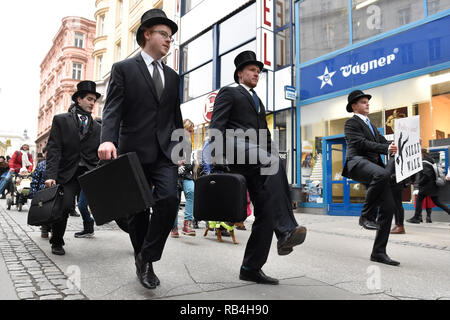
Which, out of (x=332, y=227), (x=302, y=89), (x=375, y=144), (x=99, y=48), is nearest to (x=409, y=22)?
(x=302, y=89)

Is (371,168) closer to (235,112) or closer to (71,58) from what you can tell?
(235,112)

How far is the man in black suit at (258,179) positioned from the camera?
2932 mm

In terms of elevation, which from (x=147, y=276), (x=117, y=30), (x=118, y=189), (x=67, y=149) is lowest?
(x=147, y=276)

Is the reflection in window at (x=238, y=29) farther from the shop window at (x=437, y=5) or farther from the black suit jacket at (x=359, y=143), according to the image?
the black suit jacket at (x=359, y=143)

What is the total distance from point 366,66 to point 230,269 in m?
8.63

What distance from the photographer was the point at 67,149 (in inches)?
178

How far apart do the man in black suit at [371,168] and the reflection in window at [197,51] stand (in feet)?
43.7

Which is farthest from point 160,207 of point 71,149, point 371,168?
point 371,168

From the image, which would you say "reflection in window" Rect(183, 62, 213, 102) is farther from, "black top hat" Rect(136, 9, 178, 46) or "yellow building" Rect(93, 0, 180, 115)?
"black top hat" Rect(136, 9, 178, 46)

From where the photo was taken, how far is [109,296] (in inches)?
102

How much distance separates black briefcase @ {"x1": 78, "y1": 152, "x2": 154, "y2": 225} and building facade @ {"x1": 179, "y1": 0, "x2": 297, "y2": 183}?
821 cm

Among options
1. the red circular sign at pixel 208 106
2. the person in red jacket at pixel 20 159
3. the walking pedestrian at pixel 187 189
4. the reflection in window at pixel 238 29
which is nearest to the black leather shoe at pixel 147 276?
the walking pedestrian at pixel 187 189
